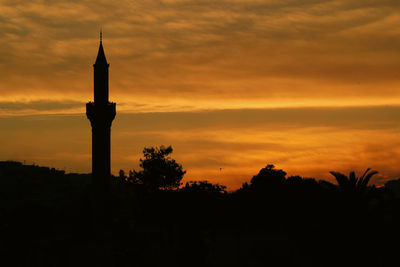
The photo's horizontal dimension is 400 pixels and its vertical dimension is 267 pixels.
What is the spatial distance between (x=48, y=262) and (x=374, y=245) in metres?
25.4

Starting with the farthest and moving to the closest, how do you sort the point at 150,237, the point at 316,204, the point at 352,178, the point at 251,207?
1. the point at 251,207
2. the point at 316,204
3. the point at 150,237
4. the point at 352,178

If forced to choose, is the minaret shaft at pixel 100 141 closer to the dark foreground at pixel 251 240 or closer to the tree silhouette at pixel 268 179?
the dark foreground at pixel 251 240

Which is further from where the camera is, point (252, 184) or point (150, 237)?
point (252, 184)

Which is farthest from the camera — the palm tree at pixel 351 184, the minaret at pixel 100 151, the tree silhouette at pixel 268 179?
the tree silhouette at pixel 268 179

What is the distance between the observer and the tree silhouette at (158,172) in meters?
99.9

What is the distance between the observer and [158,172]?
9994 centimetres

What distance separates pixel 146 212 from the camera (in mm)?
78938

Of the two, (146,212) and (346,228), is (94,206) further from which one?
(346,228)

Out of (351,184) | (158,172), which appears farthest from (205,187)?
(351,184)

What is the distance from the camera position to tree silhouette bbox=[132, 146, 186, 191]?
328 feet

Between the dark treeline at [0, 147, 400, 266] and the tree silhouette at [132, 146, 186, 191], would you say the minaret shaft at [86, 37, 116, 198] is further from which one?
the tree silhouette at [132, 146, 186, 191]

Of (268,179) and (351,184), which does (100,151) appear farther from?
(351,184)

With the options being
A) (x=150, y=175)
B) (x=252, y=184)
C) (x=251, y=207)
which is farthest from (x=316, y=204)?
(x=150, y=175)

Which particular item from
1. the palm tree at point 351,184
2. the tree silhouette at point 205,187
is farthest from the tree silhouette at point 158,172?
the palm tree at point 351,184
